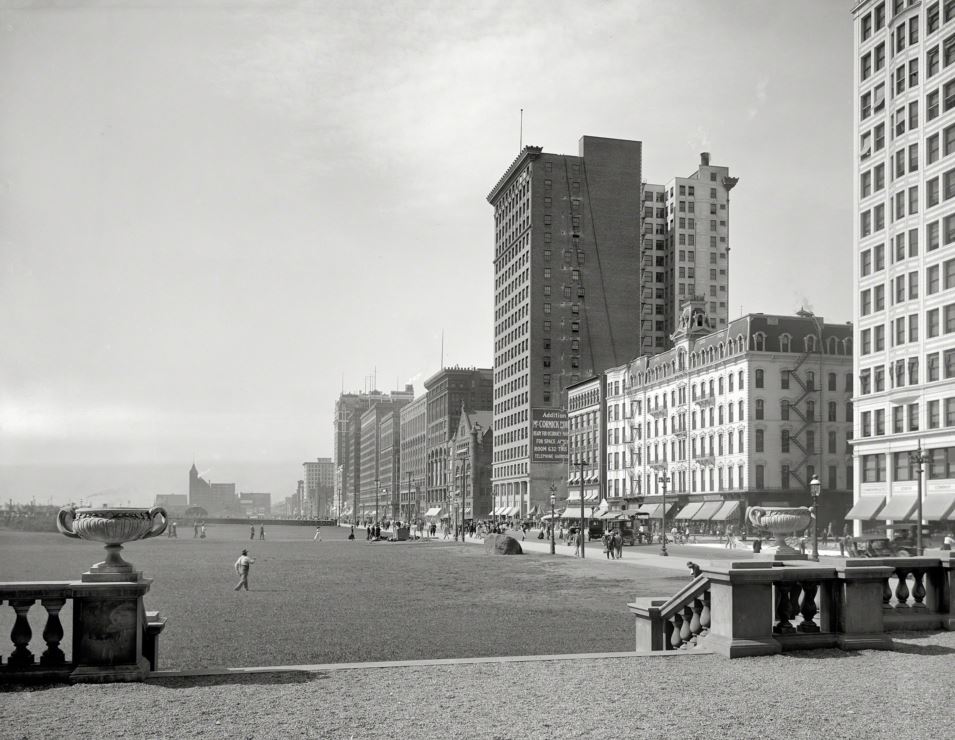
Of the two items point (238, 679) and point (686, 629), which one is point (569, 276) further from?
point (238, 679)

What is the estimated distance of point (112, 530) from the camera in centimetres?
1270

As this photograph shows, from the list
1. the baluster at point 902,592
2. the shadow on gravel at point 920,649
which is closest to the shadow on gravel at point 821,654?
the shadow on gravel at point 920,649

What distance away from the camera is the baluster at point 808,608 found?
14.1 m

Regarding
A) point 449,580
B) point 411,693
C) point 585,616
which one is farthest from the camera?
point 449,580

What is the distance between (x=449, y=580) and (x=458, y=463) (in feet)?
488

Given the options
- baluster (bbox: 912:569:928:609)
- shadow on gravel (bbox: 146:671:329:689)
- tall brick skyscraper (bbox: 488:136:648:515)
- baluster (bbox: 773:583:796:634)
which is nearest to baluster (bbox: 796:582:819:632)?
baluster (bbox: 773:583:796:634)

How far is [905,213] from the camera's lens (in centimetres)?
6694

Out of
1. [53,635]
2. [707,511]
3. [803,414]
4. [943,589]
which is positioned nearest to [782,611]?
[943,589]

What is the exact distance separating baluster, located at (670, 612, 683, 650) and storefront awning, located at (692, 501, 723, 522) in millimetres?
75728

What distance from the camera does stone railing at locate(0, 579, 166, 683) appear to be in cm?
1188

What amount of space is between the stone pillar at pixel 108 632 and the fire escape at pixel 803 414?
8016 centimetres

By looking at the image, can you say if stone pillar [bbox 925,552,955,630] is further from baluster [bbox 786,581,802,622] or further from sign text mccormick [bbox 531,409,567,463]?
sign text mccormick [bbox 531,409,567,463]

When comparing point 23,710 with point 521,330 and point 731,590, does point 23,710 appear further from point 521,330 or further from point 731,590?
point 521,330

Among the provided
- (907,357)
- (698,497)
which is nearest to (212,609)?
(907,357)
